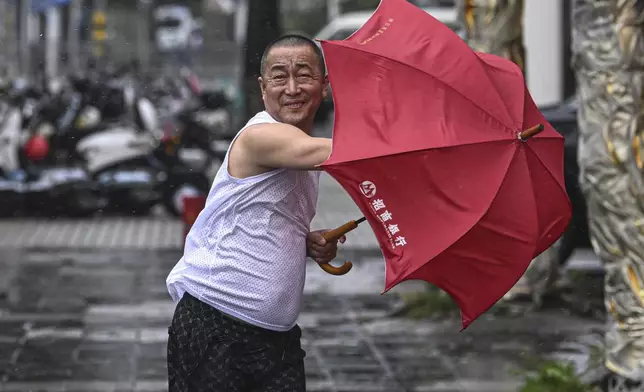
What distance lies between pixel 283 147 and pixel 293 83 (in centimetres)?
23

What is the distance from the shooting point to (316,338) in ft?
27.9

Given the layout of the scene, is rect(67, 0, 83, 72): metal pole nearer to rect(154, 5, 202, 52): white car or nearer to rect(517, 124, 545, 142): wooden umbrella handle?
rect(154, 5, 202, 52): white car

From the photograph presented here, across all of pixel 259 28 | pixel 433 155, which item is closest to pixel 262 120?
pixel 433 155

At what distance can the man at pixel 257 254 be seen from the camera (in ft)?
12.3

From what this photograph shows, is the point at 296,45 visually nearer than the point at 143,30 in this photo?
Yes

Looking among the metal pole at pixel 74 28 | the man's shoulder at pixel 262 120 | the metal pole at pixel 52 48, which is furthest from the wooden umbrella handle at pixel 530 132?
the metal pole at pixel 74 28

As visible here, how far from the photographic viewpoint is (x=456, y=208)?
3.62 metres

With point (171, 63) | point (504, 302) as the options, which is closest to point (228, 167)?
point (504, 302)

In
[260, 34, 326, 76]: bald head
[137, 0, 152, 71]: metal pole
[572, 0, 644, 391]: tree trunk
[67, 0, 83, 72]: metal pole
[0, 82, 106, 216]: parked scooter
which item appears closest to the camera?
[260, 34, 326, 76]: bald head

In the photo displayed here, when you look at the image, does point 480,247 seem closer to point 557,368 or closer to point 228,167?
point 228,167

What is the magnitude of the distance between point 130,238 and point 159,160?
161 centimetres

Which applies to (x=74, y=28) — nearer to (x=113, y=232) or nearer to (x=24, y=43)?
(x=24, y=43)

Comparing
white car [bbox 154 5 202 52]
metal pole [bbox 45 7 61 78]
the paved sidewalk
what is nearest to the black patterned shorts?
the paved sidewalk

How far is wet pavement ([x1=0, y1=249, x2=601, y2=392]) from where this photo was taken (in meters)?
7.25
